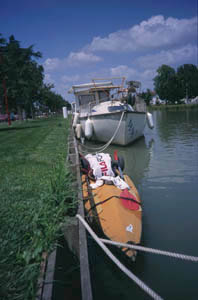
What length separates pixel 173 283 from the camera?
3270 mm

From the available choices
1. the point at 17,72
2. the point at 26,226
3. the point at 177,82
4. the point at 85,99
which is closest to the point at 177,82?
the point at 177,82

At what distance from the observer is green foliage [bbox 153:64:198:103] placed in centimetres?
7562

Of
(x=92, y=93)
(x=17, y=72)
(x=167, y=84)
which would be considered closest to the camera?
(x=92, y=93)

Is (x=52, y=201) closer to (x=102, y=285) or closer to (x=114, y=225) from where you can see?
(x=114, y=225)

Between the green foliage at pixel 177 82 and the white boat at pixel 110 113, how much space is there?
65.3m

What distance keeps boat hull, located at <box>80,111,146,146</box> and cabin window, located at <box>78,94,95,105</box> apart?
242 centimetres

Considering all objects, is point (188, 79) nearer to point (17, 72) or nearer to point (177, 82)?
point (177, 82)

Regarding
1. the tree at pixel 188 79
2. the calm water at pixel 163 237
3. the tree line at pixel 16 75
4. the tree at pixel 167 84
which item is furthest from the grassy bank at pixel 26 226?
the tree at pixel 188 79

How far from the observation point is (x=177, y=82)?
250 feet

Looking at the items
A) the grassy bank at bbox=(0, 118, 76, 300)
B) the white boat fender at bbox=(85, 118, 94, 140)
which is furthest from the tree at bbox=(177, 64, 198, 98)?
the grassy bank at bbox=(0, 118, 76, 300)

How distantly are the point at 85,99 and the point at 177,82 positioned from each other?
224 ft

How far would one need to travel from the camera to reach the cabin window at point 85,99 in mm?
16203

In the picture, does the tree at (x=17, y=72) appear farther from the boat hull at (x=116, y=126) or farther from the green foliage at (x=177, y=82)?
the green foliage at (x=177, y=82)

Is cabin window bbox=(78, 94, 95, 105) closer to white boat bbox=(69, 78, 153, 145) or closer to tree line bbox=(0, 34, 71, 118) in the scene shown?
white boat bbox=(69, 78, 153, 145)
